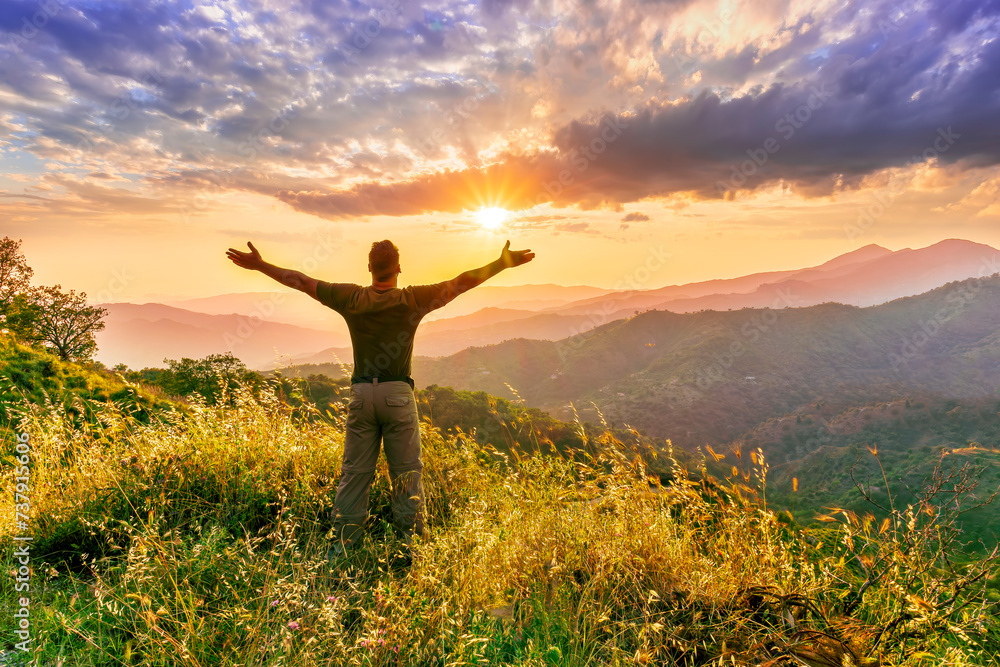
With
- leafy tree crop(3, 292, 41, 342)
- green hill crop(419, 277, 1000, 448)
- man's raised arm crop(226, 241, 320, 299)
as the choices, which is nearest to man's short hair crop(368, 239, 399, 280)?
man's raised arm crop(226, 241, 320, 299)

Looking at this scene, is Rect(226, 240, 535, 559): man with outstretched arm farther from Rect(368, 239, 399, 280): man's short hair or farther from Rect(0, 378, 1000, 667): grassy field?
Rect(0, 378, 1000, 667): grassy field

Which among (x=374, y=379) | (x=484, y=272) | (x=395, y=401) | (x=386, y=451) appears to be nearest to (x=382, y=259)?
(x=484, y=272)

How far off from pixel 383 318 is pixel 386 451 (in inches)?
50.3

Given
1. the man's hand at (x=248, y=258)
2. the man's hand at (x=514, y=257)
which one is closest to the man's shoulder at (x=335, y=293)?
the man's hand at (x=248, y=258)

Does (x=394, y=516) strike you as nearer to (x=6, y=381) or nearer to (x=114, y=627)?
(x=114, y=627)

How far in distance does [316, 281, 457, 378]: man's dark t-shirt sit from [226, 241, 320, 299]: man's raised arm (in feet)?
0.52

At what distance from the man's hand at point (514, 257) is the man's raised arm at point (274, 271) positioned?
1.89 metres

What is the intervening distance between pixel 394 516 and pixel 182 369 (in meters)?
24.4

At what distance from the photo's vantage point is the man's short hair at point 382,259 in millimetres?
4375

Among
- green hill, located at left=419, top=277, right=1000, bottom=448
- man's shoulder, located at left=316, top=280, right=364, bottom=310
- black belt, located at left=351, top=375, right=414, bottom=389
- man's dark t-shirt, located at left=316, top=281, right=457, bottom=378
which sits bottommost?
green hill, located at left=419, top=277, right=1000, bottom=448

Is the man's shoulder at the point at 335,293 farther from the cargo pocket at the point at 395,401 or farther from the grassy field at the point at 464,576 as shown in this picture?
the grassy field at the point at 464,576

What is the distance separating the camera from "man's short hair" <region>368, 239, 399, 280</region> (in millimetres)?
4375

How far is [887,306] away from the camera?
188125 millimetres

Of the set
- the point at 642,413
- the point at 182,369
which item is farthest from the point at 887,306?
the point at 182,369
